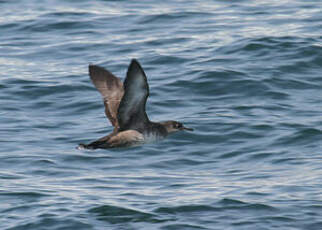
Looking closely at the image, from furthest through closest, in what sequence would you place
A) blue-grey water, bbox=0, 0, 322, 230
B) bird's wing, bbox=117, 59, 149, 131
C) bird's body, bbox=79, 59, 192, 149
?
1. blue-grey water, bbox=0, 0, 322, 230
2. bird's body, bbox=79, 59, 192, 149
3. bird's wing, bbox=117, 59, 149, 131

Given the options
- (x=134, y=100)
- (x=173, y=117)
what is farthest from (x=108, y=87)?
(x=173, y=117)

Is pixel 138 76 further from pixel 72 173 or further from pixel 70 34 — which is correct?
pixel 70 34

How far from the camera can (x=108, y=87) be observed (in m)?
11.5

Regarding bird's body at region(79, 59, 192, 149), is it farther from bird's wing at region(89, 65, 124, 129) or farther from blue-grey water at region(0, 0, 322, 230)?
blue-grey water at region(0, 0, 322, 230)

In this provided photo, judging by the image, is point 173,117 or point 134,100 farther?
point 173,117

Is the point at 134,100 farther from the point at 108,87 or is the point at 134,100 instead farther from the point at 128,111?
the point at 108,87

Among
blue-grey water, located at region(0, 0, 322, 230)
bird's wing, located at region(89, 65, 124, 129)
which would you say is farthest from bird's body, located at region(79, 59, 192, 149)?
blue-grey water, located at region(0, 0, 322, 230)

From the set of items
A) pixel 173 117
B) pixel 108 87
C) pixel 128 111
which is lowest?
pixel 173 117

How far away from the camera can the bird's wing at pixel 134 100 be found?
9.87m

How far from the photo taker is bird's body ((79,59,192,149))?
1008cm

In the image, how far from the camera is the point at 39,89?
16.0 m

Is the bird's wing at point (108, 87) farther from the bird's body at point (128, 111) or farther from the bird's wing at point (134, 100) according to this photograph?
the bird's wing at point (134, 100)

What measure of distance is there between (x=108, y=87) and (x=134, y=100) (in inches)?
44.0

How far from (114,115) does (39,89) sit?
4988 mm
